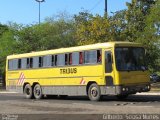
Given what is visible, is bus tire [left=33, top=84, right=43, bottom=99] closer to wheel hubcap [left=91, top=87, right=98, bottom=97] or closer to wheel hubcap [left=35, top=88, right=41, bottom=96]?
wheel hubcap [left=35, top=88, right=41, bottom=96]

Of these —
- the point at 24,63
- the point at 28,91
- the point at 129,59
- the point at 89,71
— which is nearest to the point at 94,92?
the point at 89,71

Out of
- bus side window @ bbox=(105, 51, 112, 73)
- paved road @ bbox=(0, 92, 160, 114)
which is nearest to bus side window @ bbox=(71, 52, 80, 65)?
bus side window @ bbox=(105, 51, 112, 73)

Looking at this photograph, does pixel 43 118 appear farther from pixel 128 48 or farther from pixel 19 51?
pixel 19 51

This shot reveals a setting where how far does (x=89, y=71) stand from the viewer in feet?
93.9

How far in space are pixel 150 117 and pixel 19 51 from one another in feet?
148

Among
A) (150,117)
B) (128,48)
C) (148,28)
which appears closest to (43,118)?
(150,117)

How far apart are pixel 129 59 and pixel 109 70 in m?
1.25

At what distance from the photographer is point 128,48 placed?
27.6 metres

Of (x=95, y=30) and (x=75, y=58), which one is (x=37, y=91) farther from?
(x=95, y=30)

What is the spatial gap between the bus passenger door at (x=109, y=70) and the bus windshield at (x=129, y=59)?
0.37m

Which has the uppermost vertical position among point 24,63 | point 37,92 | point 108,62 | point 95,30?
point 95,30

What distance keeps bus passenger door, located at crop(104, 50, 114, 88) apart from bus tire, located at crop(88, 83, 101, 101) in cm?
82

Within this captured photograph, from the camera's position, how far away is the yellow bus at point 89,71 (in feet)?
88.7

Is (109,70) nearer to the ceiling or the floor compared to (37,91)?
nearer to the ceiling
